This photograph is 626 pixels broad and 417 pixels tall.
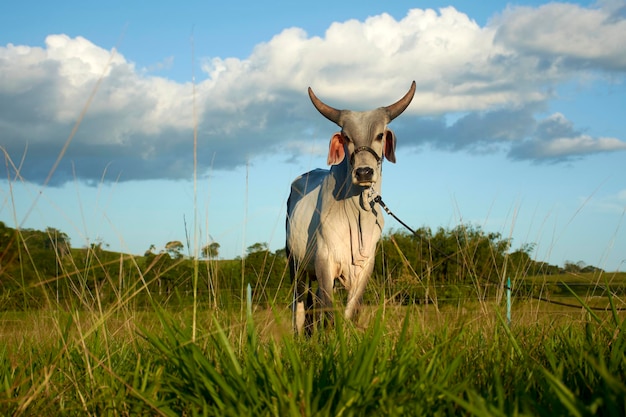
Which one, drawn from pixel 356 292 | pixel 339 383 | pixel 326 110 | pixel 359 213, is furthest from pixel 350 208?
pixel 339 383

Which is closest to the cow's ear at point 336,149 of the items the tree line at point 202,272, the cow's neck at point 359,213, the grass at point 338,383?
the cow's neck at point 359,213

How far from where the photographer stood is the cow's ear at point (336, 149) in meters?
6.82

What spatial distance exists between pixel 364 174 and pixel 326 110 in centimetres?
119

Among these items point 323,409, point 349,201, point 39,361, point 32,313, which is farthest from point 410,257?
point 323,409

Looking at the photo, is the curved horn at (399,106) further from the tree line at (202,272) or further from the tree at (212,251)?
the tree at (212,251)

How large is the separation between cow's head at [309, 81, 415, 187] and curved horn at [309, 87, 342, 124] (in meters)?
0.02

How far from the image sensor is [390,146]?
22.5 ft

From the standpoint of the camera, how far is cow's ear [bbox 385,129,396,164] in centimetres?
686

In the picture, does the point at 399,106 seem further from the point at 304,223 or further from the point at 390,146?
the point at 304,223

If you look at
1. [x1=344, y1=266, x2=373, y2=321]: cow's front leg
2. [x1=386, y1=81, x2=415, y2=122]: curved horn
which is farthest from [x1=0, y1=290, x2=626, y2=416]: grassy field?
[x1=386, y1=81, x2=415, y2=122]: curved horn

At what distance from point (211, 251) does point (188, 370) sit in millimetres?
1981

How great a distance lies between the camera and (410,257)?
19797 mm

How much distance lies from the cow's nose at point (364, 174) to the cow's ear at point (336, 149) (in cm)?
52

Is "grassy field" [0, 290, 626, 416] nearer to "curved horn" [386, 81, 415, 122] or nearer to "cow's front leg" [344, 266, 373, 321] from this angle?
"cow's front leg" [344, 266, 373, 321]
